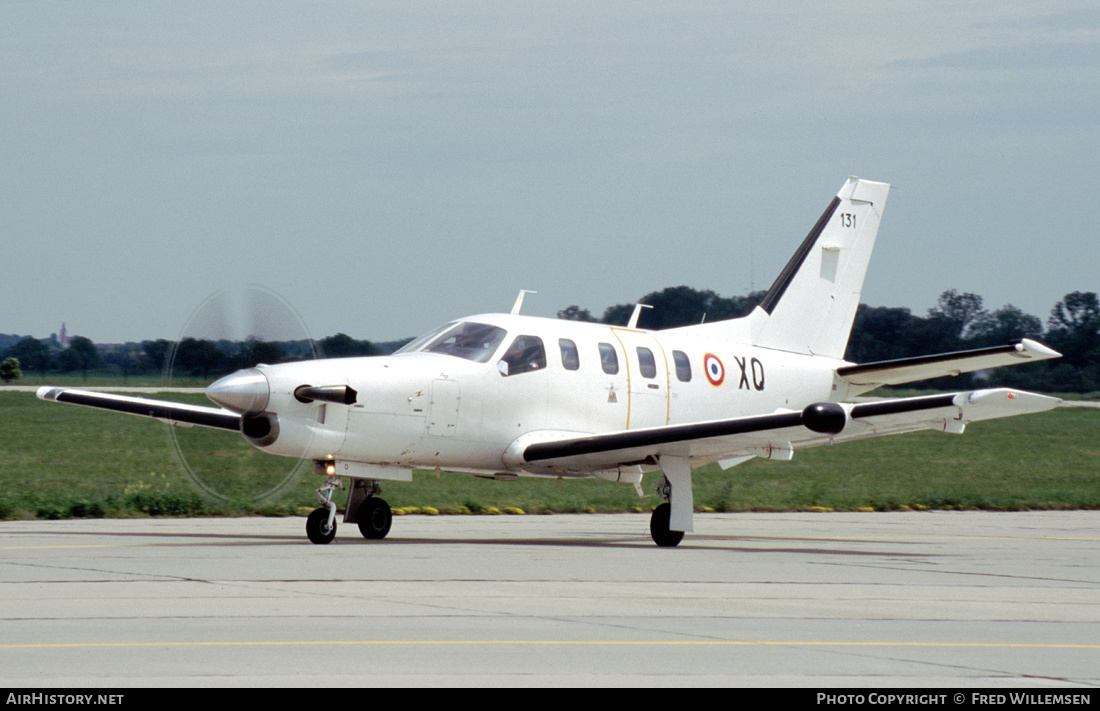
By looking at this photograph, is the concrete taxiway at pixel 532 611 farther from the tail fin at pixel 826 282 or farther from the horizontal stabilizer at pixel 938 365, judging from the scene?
the tail fin at pixel 826 282

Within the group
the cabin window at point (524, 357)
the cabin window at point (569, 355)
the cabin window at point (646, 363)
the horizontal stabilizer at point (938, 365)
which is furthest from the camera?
the cabin window at point (646, 363)

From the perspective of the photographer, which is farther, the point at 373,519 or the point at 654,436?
the point at 373,519

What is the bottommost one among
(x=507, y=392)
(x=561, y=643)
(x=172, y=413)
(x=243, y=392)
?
(x=561, y=643)

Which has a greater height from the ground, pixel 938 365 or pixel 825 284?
pixel 825 284

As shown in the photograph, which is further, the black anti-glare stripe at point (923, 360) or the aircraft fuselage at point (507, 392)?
the black anti-glare stripe at point (923, 360)

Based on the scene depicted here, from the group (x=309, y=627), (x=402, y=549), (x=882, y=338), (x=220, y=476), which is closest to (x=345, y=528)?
(x=220, y=476)

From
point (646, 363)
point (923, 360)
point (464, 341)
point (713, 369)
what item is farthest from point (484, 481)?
point (464, 341)

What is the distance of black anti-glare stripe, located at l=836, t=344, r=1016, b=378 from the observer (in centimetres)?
1587

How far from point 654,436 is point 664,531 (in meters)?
1.38

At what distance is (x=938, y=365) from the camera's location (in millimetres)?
17188

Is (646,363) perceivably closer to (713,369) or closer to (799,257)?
(713,369)

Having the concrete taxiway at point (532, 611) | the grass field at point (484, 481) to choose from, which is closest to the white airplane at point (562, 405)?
→ the grass field at point (484, 481)

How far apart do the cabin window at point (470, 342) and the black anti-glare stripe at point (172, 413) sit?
2553 millimetres

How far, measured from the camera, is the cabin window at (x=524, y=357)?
52.5ft
